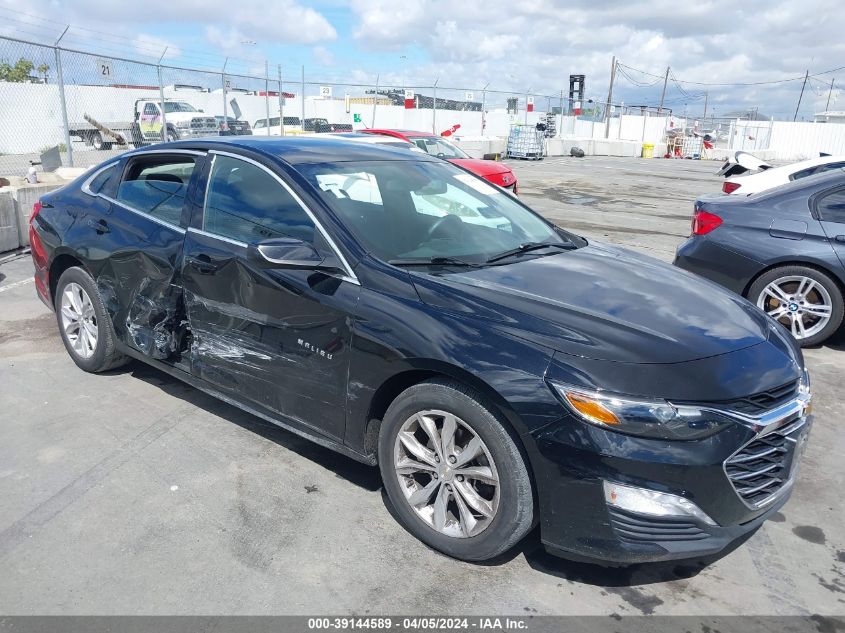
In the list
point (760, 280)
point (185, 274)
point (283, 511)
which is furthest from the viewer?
point (760, 280)

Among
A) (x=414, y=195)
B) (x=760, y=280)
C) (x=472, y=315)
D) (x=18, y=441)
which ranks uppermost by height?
(x=414, y=195)

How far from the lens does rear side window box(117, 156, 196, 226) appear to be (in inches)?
156

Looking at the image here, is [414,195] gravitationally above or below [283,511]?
above

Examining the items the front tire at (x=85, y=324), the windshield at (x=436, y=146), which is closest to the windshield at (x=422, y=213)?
the front tire at (x=85, y=324)

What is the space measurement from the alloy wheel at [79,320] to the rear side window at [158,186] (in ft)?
2.57

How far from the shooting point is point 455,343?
268cm

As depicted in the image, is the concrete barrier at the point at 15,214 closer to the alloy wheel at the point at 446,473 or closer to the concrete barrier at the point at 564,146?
the alloy wheel at the point at 446,473

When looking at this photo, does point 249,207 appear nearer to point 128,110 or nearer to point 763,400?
point 763,400

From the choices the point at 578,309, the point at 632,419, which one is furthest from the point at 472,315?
the point at 632,419

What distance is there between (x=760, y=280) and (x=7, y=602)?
5.64m

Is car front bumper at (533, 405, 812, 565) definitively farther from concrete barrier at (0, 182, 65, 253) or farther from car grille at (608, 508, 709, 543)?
concrete barrier at (0, 182, 65, 253)

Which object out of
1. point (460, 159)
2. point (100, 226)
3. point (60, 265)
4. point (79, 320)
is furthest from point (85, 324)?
point (460, 159)

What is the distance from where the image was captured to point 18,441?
3826mm

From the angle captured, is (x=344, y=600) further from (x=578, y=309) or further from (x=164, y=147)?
(x=164, y=147)
